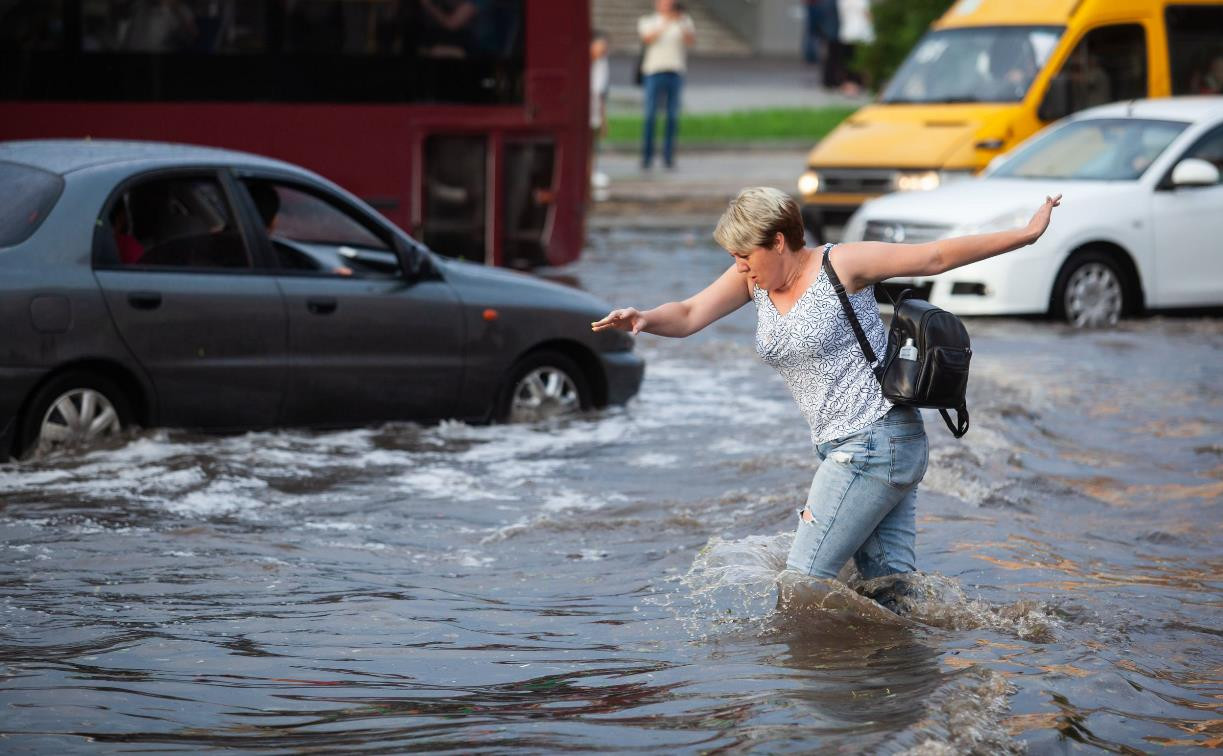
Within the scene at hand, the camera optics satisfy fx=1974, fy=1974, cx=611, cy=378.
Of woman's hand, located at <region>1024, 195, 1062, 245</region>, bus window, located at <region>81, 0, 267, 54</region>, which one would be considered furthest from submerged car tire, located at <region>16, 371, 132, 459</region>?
bus window, located at <region>81, 0, 267, 54</region>

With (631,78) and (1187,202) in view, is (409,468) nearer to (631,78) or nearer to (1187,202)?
(1187,202)

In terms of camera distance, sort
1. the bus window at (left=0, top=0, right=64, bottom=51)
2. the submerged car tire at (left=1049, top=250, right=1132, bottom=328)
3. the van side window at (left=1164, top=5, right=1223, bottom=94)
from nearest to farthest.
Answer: the bus window at (left=0, top=0, right=64, bottom=51)
the submerged car tire at (left=1049, top=250, right=1132, bottom=328)
the van side window at (left=1164, top=5, right=1223, bottom=94)

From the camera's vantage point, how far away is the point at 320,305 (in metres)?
9.59

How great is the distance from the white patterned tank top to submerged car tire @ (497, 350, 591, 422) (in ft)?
15.3

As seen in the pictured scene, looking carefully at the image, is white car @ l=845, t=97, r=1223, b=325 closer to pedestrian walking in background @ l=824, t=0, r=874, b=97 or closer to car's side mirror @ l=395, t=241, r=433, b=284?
car's side mirror @ l=395, t=241, r=433, b=284

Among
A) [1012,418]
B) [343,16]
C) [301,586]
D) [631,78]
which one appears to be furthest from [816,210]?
[631,78]

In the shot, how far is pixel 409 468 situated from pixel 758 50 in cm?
3353

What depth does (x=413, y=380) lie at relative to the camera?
33.0ft

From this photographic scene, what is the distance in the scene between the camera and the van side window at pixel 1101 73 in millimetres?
18047

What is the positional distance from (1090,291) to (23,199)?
8.48 metres

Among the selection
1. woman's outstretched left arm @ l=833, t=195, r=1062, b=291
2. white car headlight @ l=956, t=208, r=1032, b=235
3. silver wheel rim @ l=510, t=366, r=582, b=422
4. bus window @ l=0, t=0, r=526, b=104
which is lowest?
silver wheel rim @ l=510, t=366, r=582, b=422

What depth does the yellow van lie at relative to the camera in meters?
17.5

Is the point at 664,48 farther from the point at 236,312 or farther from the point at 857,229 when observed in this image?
the point at 236,312

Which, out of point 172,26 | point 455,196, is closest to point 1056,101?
point 455,196
